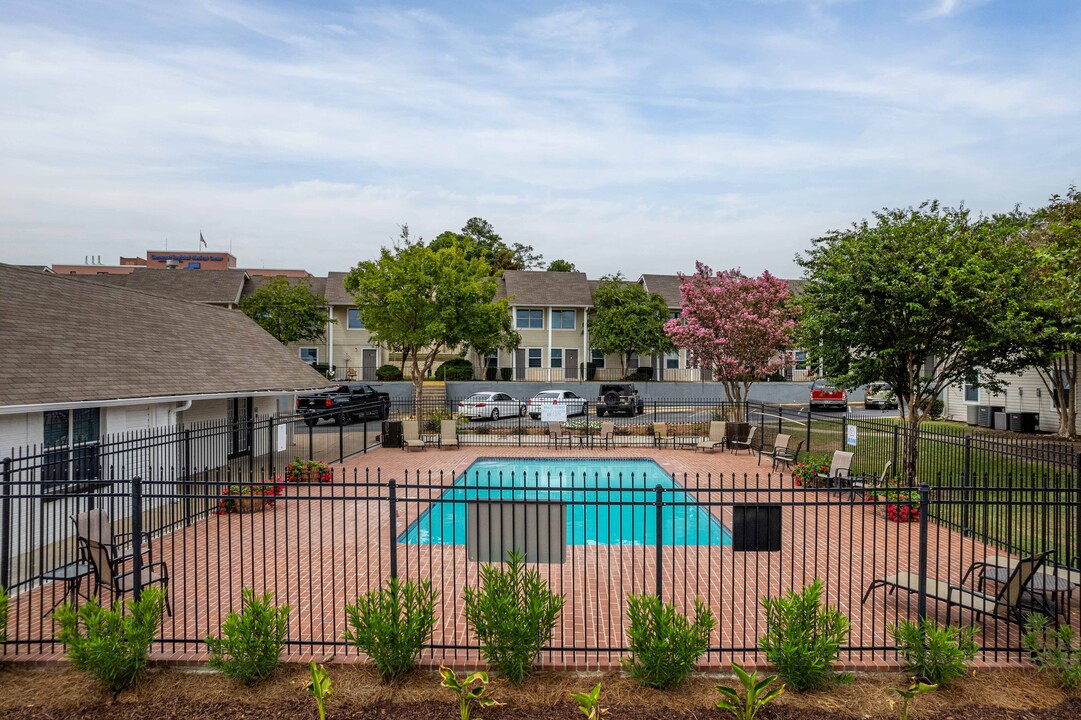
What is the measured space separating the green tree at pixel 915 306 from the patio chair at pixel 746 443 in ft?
17.4

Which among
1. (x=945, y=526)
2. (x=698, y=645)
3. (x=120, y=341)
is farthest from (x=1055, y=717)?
(x=120, y=341)

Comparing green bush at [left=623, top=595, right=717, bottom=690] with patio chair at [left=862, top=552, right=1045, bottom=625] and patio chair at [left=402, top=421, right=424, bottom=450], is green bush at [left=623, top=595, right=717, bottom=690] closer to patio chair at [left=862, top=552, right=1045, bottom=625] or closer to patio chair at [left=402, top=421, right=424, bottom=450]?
patio chair at [left=862, top=552, right=1045, bottom=625]

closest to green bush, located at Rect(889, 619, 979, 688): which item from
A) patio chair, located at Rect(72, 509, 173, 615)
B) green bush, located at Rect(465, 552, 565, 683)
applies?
green bush, located at Rect(465, 552, 565, 683)

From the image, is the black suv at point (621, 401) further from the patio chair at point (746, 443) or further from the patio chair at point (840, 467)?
the patio chair at point (840, 467)

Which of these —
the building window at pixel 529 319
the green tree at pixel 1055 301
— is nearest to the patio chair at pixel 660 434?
the green tree at pixel 1055 301

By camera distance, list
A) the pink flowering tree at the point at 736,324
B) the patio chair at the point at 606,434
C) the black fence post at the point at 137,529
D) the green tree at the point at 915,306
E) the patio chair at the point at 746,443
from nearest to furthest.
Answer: the black fence post at the point at 137,529
the green tree at the point at 915,306
the patio chair at the point at 746,443
the patio chair at the point at 606,434
the pink flowering tree at the point at 736,324

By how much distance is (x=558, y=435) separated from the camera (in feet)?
74.2

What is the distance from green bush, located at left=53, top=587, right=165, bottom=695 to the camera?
206 inches

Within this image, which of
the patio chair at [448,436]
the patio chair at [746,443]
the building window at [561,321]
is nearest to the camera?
the patio chair at [746,443]

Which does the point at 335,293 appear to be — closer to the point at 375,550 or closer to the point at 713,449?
the point at 713,449

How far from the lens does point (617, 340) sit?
41.9 metres

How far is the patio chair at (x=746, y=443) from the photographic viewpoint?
19984mm

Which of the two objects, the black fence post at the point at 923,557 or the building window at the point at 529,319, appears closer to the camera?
the black fence post at the point at 923,557

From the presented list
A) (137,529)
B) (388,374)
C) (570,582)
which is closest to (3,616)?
(137,529)
